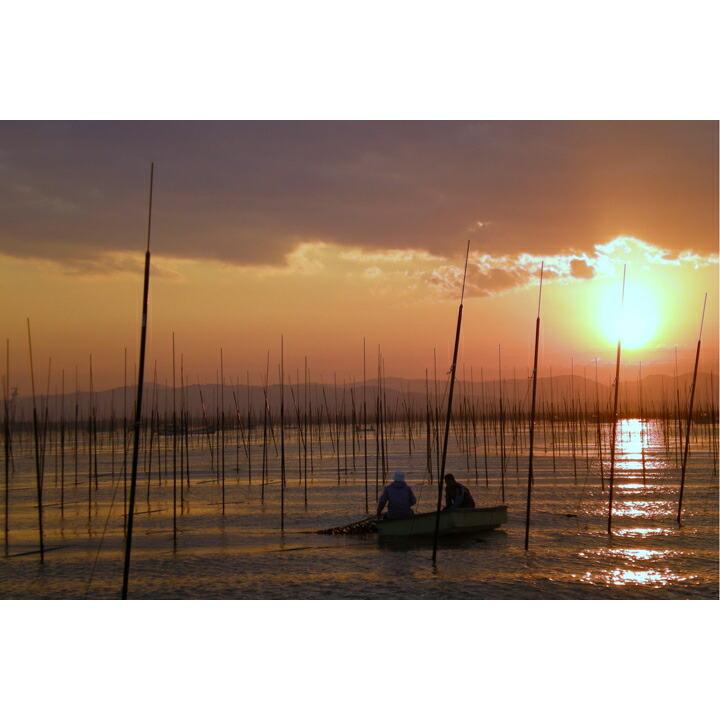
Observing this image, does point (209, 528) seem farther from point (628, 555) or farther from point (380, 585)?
point (628, 555)

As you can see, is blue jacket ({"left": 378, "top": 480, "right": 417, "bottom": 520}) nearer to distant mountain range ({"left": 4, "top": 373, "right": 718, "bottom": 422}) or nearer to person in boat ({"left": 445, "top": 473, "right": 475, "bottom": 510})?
person in boat ({"left": 445, "top": 473, "right": 475, "bottom": 510})

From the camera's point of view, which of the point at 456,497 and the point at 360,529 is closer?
the point at 456,497

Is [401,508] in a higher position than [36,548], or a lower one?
higher

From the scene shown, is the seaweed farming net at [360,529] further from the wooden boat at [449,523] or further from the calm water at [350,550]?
the wooden boat at [449,523]

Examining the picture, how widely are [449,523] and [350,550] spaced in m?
2.02

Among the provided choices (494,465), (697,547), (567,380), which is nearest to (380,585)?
(697,547)

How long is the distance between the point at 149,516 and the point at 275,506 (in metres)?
2.95

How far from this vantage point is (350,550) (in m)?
12.5

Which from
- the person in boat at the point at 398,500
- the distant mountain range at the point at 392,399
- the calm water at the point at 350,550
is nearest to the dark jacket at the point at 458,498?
the calm water at the point at 350,550

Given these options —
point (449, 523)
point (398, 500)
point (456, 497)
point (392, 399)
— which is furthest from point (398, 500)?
point (392, 399)

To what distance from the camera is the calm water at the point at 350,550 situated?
992 centimetres

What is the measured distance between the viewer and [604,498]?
720 inches

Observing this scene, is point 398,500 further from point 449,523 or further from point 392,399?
point 392,399
